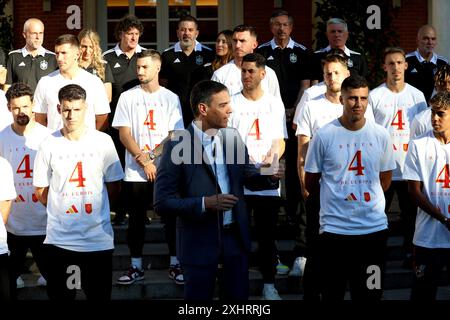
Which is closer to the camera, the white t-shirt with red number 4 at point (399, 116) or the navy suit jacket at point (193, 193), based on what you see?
the navy suit jacket at point (193, 193)

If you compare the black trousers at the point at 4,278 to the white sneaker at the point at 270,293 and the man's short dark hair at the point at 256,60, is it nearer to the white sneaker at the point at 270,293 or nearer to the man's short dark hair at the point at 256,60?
the white sneaker at the point at 270,293

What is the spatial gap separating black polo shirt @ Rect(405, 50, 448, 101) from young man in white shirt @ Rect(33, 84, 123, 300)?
426cm

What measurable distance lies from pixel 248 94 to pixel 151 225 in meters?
2.23

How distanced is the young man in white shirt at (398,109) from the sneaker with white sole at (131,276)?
2526 millimetres

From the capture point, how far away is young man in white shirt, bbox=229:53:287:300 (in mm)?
8797

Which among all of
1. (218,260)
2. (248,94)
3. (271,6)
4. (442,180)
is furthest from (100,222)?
(271,6)

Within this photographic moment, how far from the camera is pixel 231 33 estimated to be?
408 inches

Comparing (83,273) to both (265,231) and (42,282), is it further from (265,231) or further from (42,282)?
(265,231)

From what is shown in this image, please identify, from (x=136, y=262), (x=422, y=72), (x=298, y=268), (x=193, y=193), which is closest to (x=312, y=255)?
(x=298, y=268)

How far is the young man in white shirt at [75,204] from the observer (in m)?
7.64

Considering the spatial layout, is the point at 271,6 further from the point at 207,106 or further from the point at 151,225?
the point at 207,106

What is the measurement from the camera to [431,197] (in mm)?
7848

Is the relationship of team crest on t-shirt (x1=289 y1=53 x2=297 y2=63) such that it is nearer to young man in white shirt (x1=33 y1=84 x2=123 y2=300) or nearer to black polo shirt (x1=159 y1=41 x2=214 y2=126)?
black polo shirt (x1=159 y1=41 x2=214 y2=126)

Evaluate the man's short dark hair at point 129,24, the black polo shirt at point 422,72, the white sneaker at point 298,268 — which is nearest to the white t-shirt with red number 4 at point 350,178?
the white sneaker at point 298,268
